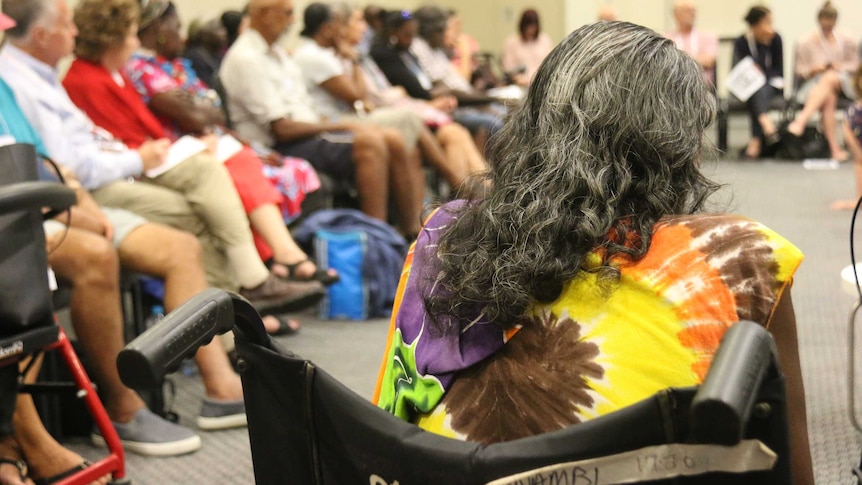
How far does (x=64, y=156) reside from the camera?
2.74 m

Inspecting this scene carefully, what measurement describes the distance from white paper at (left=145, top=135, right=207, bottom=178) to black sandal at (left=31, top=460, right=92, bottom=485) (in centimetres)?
120

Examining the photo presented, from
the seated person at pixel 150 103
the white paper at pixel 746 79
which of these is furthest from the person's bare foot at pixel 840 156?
the seated person at pixel 150 103

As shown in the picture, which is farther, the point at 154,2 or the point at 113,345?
the point at 154,2

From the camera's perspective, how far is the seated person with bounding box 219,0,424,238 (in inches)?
160

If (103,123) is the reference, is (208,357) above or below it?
below

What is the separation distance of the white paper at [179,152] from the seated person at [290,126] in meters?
0.81

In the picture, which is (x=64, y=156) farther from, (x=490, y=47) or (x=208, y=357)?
(x=490, y=47)

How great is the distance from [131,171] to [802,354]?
6.86 ft

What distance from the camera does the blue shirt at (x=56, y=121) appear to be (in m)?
2.71

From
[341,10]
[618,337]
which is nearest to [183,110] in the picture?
[341,10]

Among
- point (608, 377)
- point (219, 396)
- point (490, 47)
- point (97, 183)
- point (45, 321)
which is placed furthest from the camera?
point (490, 47)

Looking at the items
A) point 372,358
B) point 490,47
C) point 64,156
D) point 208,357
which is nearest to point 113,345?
point 208,357

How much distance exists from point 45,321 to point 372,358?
131 cm

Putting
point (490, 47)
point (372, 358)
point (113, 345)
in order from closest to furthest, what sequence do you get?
point (113, 345) < point (372, 358) < point (490, 47)
